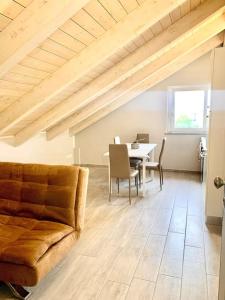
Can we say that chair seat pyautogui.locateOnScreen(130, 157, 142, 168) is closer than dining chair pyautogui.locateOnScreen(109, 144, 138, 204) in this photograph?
No

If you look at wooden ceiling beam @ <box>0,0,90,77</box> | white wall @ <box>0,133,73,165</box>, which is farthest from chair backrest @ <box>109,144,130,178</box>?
wooden ceiling beam @ <box>0,0,90,77</box>

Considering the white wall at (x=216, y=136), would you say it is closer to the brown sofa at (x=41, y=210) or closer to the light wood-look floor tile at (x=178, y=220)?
the light wood-look floor tile at (x=178, y=220)

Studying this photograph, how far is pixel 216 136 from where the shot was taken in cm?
308

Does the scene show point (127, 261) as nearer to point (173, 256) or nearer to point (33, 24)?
point (173, 256)

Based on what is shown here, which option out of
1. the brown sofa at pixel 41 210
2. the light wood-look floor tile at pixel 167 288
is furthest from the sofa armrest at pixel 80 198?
the light wood-look floor tile at pixel 167 288

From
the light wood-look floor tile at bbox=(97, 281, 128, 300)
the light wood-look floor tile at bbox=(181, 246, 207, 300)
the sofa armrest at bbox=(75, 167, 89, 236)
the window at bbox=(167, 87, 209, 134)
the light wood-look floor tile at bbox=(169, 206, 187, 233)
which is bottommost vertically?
the light wood-look floor tile at bbox=(97, 281, 128, 300)

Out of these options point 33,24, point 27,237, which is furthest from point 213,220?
point 33,24

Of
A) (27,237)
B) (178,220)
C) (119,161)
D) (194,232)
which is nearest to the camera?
(27,237)

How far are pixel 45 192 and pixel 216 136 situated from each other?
6.63ft

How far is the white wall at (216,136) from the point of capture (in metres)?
2.96

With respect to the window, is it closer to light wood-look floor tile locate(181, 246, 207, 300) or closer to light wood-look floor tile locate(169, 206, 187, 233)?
light wood-look floor tile locate(169, 206, 187, 233)

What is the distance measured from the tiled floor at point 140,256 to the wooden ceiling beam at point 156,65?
1.73 meters

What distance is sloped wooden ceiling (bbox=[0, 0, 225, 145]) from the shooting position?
66.6 inches

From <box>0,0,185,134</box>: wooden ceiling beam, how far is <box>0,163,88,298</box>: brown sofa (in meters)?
0.71
